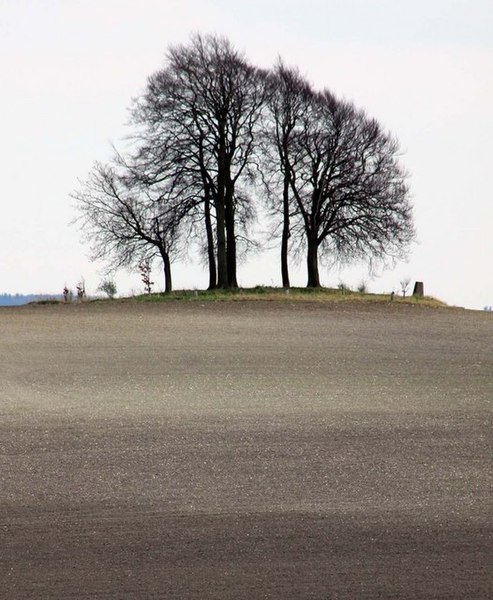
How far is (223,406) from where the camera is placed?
12.4 meters

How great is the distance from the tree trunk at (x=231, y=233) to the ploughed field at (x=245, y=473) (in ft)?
44.4

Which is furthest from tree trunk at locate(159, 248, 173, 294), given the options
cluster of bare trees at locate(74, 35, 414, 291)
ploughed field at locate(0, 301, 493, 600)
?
ploughed field at locate(0, 301, 493, 600)

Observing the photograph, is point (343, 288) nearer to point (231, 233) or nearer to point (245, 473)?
point (231, 233)

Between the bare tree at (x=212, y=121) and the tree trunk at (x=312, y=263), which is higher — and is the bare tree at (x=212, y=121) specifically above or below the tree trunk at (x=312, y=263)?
above

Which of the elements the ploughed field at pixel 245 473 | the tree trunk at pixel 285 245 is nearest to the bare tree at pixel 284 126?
the tree trunk at pixel 285 245

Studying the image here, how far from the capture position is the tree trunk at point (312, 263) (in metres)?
32.5

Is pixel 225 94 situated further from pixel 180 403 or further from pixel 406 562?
pixel 406 562

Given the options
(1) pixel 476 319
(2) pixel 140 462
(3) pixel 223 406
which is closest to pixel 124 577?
(2) pixel 140 462

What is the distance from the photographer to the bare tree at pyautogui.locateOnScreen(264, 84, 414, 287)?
32531mm

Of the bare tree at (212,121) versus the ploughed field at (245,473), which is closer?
the ploughed field at (245,473)

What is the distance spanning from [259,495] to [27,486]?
2114 mm

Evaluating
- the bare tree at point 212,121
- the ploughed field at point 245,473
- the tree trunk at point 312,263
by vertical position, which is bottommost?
the ploughed field at point 245,473

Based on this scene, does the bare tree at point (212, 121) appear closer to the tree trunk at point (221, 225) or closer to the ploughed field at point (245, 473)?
the tree trunk at point (221, 225)

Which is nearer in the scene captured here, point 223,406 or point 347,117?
point 223,406
